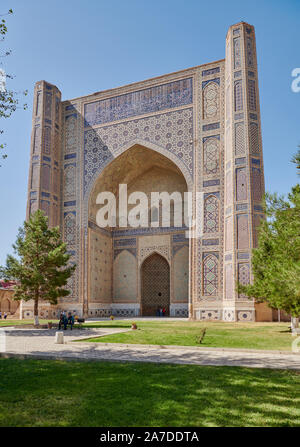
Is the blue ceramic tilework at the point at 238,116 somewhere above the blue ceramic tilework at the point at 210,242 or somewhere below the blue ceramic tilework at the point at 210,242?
above

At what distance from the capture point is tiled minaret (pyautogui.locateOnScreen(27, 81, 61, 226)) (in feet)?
70.4

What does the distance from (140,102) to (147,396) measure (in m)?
20.0

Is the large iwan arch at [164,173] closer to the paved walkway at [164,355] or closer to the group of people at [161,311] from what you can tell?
the group of people at [161,311]

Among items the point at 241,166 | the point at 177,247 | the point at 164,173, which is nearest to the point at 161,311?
the point at 177,247

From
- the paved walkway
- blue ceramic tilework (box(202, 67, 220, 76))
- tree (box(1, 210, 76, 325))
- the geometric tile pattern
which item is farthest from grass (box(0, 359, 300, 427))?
blue ceramic tilework (box(202, 67, 220, 76))

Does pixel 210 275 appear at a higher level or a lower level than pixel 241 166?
lower

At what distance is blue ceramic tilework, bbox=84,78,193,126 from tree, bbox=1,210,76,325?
1009cm

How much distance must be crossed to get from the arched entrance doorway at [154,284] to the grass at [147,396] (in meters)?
17.7

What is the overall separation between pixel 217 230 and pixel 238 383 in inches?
556

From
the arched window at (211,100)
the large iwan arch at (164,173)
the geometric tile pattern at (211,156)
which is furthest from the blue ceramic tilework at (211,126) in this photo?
the geometric tile pattern at (211,156)

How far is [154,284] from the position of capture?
23422 mm

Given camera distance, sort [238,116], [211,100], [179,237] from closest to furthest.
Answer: [238,116] < [211,100] < [179,237]

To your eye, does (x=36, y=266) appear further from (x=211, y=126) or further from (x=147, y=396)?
(x=211, y=126)

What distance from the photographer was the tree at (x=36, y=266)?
13.9 meters
